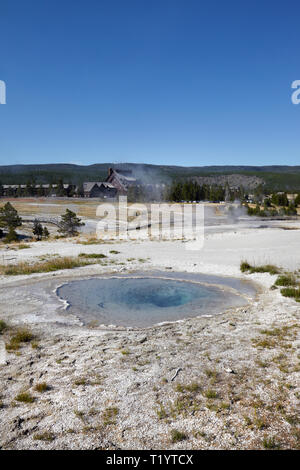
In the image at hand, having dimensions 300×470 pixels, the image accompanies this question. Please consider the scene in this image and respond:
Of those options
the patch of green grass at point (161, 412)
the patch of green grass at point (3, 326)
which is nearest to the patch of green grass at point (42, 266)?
the patch of green grass at point (3, 326)

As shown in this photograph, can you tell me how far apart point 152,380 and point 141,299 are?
213 inches

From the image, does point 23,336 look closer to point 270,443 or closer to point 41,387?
point 41,387

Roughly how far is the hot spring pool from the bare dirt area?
627mm

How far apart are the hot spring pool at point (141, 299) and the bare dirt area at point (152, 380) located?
0.63 meters

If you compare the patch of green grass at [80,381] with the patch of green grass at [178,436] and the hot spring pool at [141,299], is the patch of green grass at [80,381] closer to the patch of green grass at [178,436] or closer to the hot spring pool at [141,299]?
the patch of green grass at [178,436]

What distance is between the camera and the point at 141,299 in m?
11.2

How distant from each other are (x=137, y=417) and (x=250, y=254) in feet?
49.5

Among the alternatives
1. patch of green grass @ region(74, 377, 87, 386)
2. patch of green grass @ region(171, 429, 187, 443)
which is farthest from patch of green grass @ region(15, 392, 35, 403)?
patch of green grass @ region(171, 429, 187, 443)

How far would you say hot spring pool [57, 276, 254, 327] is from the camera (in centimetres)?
945

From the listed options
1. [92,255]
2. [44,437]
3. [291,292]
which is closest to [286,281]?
[291,292]
